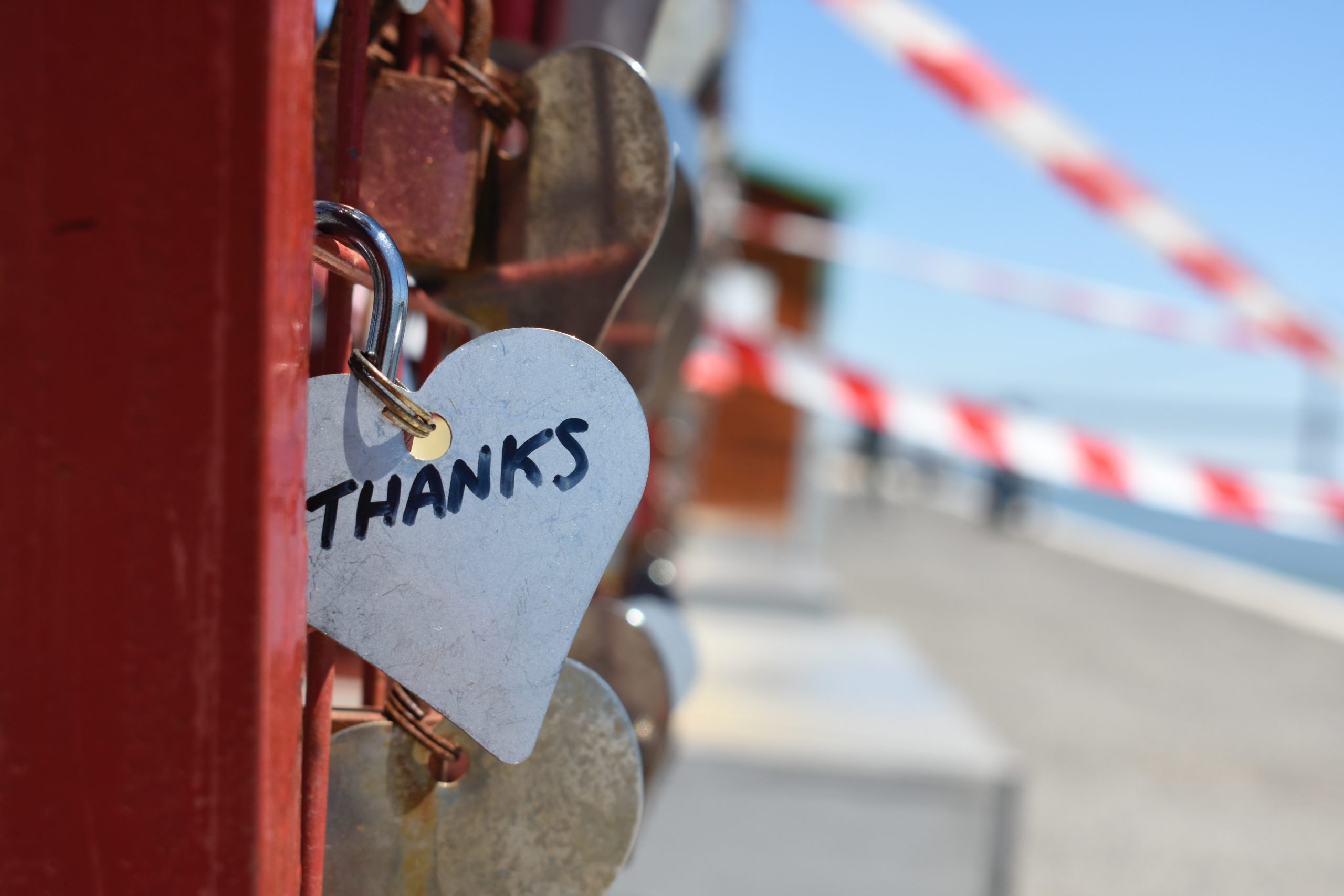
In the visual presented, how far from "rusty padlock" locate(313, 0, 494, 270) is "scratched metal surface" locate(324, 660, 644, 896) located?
0.72 ft

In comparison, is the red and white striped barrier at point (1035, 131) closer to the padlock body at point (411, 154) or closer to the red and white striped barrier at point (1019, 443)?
the red and white striped barrier at point (1019, 443)

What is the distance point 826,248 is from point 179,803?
17.0 ft

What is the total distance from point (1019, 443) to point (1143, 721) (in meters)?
1.93

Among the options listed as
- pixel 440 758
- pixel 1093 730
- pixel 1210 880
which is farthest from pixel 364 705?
pixel 1093 730

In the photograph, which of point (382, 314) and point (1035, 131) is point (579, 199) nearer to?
point (382, 314)

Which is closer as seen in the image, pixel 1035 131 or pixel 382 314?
pixel 382 314

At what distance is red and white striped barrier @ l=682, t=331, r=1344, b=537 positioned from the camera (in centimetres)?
355

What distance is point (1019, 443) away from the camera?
3.82m

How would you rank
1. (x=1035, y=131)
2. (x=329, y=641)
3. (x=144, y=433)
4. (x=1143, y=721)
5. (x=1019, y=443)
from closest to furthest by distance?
(x=144, y=433)
(x=329, y=641)
(x=1035, y=131)
(x=1019, y=443)
(x=1143, y=721)

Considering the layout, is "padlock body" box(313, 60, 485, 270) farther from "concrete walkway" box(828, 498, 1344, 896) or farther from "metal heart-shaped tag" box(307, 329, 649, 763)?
"concrete walkway" box(828, 498, 1344, 896)

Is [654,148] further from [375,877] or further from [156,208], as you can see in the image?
[375,877]

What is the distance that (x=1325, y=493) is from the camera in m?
3.91

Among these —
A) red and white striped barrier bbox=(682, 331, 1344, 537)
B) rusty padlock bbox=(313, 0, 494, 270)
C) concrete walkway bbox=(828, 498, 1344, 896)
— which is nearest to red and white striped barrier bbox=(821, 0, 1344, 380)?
red and white striped barrier bbox=(682, 331, 1344, 537)

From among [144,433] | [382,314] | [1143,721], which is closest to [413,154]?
[382,314]
